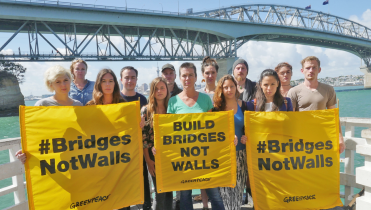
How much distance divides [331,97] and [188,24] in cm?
3235

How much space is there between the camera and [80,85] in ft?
13.8

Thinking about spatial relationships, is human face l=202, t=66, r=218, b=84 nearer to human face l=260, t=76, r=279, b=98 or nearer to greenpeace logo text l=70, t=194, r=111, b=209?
human face l=260, t=76, r=279, b=98

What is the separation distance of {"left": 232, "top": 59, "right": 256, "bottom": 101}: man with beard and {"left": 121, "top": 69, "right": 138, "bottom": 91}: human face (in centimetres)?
172

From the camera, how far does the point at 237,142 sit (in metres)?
3.02

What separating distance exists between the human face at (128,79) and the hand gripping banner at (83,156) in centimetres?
74

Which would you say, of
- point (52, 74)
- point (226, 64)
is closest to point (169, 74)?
point (52, 74)

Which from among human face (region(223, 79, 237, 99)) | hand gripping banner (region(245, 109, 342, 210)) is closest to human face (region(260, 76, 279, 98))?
hand gripping banner (region(245, 109, 342, 210))

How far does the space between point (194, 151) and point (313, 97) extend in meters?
1.99

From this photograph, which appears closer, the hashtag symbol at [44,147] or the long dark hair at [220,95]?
the hashtag symbol at [44,147]

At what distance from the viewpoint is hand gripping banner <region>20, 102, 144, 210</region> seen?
2682mm

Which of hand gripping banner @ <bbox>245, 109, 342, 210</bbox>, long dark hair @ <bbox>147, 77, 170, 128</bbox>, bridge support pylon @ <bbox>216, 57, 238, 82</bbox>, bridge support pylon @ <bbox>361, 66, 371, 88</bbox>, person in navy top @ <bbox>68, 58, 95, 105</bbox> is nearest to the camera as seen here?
hand gripping banner @ <bbox>245, 109, 342, 210</bbox>

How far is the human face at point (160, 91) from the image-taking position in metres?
3.20

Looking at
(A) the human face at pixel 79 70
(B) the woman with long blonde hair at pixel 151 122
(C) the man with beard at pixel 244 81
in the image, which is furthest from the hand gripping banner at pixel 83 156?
(C) the man with beard at pixel 244 81

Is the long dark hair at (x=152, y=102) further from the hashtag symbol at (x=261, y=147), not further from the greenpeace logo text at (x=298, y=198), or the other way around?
the greenpeace logo text at (x=298, y=198)
